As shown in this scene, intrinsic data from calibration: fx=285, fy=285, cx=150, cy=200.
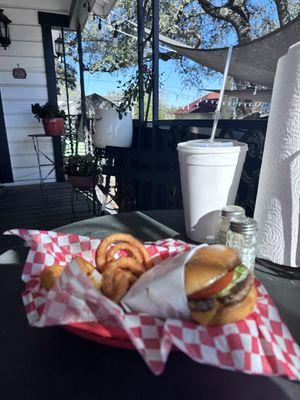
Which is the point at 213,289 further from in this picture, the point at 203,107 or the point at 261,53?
the point at 203,107

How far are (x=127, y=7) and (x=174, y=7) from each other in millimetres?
1402

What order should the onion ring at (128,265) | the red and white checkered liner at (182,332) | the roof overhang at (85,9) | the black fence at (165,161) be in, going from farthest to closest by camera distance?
1. the roof overhang at (85,9)
2. the black fence at (165,161)
3. the onion ring at (128,265)
4. the red and white checkered liner at (182,332)

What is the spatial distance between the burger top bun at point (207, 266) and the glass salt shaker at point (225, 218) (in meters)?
0.17

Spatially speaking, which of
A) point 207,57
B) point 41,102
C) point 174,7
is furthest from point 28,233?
point 174,7

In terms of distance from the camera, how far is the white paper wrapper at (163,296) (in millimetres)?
468

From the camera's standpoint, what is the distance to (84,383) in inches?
17.5

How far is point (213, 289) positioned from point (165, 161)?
1363 mm

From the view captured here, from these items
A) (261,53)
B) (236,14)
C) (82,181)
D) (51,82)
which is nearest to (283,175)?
(261,53)

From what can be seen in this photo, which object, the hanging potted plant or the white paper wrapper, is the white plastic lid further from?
the hanging potted plant

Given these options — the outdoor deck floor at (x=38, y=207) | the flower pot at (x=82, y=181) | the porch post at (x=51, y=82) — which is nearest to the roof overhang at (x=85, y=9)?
the porch post at (x=51, y=82)

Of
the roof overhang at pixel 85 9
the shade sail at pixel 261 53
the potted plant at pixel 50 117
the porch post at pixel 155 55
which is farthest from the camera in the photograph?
the potted plant at pixel 50 117

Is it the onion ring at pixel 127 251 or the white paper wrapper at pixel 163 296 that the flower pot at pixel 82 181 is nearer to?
the onion ring at pixel 127 251

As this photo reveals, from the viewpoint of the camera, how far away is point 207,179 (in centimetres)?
79

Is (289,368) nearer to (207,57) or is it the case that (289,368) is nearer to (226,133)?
(226,133)
